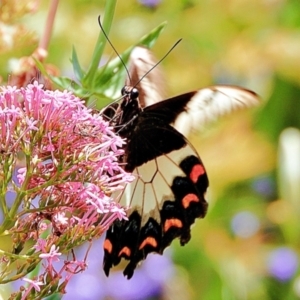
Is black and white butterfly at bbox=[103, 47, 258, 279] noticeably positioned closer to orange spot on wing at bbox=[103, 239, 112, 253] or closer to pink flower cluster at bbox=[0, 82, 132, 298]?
orange spot on wing at bbox=[103, 239, 112, 253]

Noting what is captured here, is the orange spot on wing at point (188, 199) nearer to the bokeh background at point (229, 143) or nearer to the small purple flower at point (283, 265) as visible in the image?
the bokeh background at point (229, 143)

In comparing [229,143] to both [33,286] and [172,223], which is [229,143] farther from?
[33,286]

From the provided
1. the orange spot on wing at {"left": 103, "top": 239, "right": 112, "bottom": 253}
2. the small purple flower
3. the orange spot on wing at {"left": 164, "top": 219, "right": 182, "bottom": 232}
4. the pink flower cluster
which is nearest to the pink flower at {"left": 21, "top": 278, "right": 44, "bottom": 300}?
the pink flower cluster

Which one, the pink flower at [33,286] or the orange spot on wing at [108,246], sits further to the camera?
the orange spot on wing at [108,246]

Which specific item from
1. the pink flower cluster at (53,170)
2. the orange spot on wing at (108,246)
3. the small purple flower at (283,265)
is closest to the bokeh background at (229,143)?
the small purple flower at (283,265)

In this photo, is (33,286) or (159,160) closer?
(33,286)

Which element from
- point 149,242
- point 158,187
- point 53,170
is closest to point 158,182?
point 158,187

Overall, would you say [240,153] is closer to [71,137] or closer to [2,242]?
[2,242]
